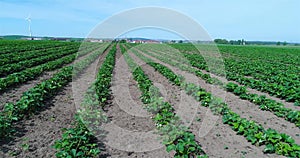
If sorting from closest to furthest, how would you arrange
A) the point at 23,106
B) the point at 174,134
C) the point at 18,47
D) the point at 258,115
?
1. the point at 174,134
2. the point at 23,106
3. the point at 258,115
4. the point at 18,47

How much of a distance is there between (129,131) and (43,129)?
6.75 feet

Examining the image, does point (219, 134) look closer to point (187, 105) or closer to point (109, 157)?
point (187, 105)

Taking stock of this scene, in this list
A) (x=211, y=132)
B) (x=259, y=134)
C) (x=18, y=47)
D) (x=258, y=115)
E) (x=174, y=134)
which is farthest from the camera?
(x=18, y=47)

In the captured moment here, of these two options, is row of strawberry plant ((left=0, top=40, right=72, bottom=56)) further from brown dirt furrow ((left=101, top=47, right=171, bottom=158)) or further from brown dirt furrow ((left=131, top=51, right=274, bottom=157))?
brown dirt furrow ((left=131, top=51, right=274, bottom=157))

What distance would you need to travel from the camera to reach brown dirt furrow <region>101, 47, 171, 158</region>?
4883mm

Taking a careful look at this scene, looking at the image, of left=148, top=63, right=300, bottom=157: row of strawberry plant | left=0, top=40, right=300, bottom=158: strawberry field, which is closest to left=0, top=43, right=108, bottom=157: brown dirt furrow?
left=0, top=40, right=300, bottom=158: strawberry field

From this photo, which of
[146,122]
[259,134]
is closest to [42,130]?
[146,122]

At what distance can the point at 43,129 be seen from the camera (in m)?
5.75

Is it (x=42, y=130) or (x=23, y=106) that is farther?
(x=23, y=106)

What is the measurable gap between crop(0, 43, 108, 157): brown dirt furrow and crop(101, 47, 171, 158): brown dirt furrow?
1094mm

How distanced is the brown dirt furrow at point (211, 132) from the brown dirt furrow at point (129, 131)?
3.26 feet

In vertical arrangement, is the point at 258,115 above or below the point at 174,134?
below

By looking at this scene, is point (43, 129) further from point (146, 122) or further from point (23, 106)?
point (146, 122)

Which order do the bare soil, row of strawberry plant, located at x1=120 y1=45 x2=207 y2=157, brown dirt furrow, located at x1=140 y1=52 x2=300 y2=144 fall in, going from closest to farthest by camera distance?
row of strawberry plant, located at x1=120 y1=45 x2=207 y2=157
the bare soil
brown dirt furrow, located at x1=140 y1=52 x2=300 y2=144
